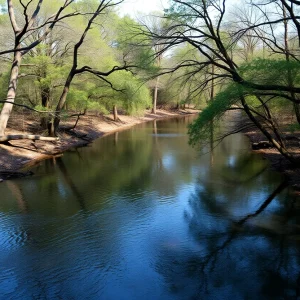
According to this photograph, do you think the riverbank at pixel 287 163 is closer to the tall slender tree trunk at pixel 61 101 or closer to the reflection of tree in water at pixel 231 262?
the reflection of tree in water at pixel 231 262

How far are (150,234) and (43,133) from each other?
1412 centimetres

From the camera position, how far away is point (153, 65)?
43.4ft

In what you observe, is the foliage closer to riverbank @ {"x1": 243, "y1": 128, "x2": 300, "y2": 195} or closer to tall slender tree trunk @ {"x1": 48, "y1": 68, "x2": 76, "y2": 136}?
riverbank @ {"x1": 243, "y1": 128, "x2": 300, "y2": 195}

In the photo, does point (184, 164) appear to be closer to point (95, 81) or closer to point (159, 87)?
point (95, 81)

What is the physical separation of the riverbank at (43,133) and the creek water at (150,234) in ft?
5.65

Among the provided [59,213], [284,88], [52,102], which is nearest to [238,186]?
[284,88]

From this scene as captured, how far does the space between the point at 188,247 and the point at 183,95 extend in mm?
33292

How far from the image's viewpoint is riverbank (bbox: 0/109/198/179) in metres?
15.8

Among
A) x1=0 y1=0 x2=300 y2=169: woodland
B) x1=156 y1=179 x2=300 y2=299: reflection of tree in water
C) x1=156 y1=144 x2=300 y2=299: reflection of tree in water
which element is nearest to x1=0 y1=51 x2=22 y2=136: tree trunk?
x1=0 y1=0 x2=300 y2=169: woodland

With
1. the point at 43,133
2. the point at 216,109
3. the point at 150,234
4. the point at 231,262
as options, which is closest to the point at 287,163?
the point at 216,109

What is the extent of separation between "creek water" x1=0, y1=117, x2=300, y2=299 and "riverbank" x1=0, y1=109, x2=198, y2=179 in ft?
5.65

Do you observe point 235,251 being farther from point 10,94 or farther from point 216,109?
point 10,94

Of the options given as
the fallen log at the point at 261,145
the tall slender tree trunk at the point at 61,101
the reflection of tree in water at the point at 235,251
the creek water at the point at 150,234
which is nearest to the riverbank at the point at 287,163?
the fallen log at the point at 261,145

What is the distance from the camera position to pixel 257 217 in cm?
952
